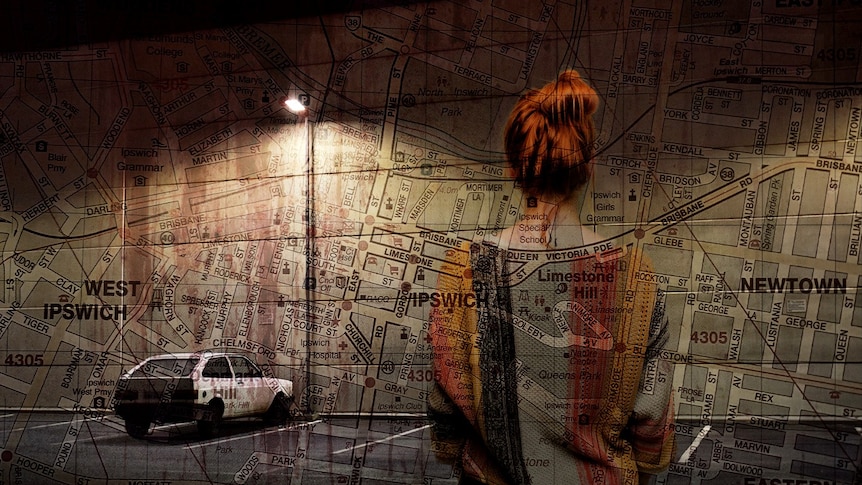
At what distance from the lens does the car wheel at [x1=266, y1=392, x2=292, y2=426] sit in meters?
Answer: 3.01

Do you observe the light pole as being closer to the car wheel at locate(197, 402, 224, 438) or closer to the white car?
the white car

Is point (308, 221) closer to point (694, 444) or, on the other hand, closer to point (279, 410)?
point (279, 410)

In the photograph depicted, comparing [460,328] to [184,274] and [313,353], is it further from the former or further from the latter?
[184,274]

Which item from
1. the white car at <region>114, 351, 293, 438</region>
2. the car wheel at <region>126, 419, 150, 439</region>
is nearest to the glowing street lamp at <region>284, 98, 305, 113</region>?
the white car at <region>114, 351, 293, 438</region>

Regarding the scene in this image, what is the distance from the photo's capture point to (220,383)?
10.1ft

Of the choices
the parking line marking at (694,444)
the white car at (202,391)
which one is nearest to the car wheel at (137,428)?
the white car at (202,391)

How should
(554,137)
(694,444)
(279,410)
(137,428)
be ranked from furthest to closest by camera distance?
1. (137,428)
2. (279,410)
3. (554,137)
4. (694,444)

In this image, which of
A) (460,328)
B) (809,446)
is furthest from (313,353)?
(809,446)

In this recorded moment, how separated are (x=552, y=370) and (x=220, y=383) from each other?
1369mm

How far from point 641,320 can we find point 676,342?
0.15 m

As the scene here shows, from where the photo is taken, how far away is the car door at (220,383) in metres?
3.05

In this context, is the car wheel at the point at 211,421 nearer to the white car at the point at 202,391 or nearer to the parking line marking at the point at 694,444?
the white car at the point at 202,391
